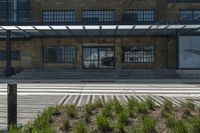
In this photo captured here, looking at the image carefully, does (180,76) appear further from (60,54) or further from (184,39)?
(60,54)

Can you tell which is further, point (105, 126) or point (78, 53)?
point (78, 53)

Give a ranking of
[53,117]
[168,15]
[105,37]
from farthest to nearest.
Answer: [105,37], [53,117], [168,15]

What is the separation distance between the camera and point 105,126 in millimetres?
8234

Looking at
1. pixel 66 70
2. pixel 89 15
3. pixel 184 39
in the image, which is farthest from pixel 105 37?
pixel 184 39

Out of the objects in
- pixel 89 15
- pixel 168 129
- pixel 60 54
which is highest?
pixel 89 15

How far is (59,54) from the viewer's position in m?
39.5

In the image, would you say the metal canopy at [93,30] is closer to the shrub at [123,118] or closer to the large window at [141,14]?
the large window at [141,14]

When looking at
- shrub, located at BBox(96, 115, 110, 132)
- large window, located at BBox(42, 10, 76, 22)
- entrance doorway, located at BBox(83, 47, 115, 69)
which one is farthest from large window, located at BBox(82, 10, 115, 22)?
shrub, located at BBox(96, 115, 110, 132)

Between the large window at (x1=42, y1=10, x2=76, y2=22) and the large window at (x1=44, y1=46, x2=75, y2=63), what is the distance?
11.1 feet

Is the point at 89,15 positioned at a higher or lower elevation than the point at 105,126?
higher

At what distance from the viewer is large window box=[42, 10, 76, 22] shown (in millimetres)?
40062

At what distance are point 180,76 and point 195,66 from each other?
2985mm

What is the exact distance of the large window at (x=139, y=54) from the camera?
38.8m

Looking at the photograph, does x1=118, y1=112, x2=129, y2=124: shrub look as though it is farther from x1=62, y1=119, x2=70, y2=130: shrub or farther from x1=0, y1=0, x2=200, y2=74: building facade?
x1=0, y1=0, x2=200, y2=74: building facade
